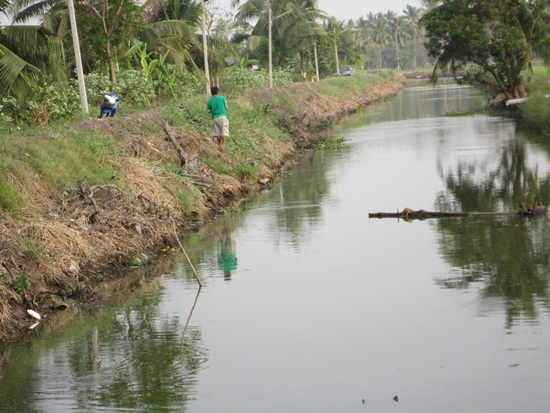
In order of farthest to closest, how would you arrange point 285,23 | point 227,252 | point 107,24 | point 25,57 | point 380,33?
point 380,33, point 285,23, point 107,24, point 25,57, point 227,252

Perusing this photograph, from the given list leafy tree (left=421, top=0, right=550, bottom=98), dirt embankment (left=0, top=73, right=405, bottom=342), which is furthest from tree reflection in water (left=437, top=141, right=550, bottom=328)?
leafy tree (left=421, top=0, right=550, bottom=98)

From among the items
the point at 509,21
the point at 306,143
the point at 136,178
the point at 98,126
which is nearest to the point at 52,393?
the point at 136,178

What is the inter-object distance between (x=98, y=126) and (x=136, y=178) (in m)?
2.63

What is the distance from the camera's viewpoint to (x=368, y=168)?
2497 cm

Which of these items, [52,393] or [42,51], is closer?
[52,393]

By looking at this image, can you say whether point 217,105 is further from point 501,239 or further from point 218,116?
point 501,239

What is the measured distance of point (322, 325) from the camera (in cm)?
1066

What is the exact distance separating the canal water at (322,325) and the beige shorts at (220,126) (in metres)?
4.50

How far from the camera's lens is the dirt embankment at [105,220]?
1159cm

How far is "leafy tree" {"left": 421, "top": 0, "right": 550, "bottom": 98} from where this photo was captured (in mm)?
39844

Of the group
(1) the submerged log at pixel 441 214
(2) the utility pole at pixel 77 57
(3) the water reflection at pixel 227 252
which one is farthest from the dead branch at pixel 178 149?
(1) the submerged log at pixel 441 214

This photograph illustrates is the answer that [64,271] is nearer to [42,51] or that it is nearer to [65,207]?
[65,207]

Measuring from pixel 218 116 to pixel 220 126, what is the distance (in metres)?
0.31

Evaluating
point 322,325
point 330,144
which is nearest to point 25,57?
point 322,325
